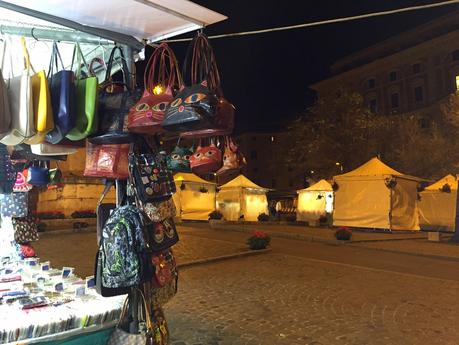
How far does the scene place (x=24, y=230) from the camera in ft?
21.8

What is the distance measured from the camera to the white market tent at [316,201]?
94.7ft

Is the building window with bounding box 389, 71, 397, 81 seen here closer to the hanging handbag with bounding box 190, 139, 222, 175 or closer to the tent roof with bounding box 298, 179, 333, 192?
the tent roof with bounding box 298, 179, 333, 192

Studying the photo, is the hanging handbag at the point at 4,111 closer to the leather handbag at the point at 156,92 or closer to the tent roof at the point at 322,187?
the leather handbag at the point at 156,92

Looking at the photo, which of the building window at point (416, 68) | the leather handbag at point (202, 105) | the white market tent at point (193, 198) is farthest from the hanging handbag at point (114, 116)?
the building window at point (416, 68)

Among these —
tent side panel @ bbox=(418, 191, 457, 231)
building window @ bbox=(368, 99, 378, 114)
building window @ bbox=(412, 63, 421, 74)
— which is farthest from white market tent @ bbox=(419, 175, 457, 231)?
building window @ bbox=(368, 99, 378, 114)

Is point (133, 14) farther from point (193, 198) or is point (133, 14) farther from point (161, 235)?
→ point (193, 198)

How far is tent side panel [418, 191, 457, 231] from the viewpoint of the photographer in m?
23.0

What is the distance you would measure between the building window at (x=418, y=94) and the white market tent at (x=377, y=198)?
30223 millimetres

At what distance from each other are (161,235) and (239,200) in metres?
26.4

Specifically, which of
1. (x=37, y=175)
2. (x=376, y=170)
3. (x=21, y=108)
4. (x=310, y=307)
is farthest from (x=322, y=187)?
(x=21, y=108)

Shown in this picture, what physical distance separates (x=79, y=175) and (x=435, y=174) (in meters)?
23.8

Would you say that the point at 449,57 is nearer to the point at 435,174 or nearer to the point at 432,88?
the point at 432,88

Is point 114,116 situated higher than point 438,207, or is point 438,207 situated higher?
point 114,116

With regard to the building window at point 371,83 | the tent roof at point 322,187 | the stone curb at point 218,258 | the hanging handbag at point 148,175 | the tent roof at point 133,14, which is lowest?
the stone curb at point 218,258
